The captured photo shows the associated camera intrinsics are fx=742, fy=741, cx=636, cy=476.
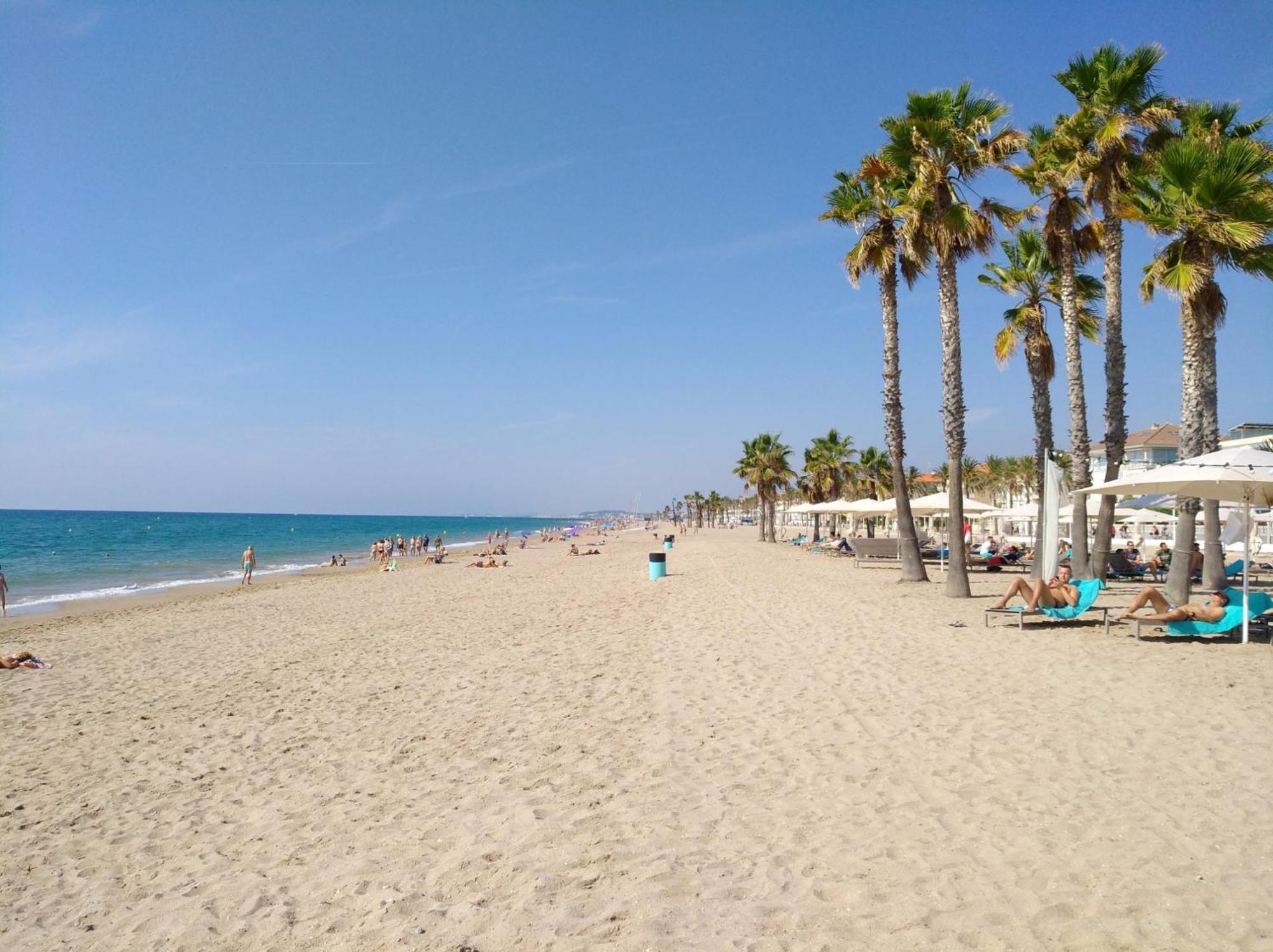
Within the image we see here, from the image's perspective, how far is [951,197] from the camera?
14930 mm

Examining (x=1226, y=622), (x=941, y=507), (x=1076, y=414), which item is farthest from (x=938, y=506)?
(x=1226, y=622)

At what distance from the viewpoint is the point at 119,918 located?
375 cm

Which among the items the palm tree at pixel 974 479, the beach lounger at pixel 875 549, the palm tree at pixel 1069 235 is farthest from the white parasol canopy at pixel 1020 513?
the palm tree at pixel 974 479

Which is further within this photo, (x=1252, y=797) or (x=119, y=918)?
(x=1252, y=797)

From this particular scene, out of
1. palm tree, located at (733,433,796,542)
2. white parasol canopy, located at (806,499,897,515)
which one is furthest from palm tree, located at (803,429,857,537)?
white parasol canopy, located at (806,499,897,515)

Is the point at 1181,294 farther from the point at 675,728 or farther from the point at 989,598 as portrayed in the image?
the point at 675,728

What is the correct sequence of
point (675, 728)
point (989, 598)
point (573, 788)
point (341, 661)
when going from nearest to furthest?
point (573, 788)
point (675, 728)
point (341, 661)
point (989, 598)

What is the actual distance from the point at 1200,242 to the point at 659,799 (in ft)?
41.7

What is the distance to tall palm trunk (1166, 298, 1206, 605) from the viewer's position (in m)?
12.0

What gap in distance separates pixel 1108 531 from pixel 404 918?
1553 cm

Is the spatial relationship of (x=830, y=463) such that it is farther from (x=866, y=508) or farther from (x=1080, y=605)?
(x=1080, y=605)

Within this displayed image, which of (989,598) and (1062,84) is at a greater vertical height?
(1062,84)

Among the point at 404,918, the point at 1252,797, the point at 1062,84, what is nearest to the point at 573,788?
the point at 404,918

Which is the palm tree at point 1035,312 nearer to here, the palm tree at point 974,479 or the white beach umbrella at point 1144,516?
the white beach umbrella at point 1144,516
